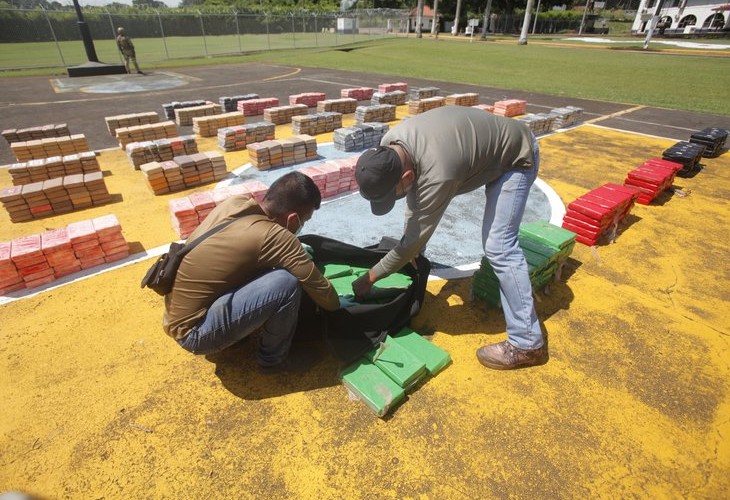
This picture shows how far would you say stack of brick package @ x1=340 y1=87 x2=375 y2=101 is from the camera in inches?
674

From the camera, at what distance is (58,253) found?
5492 millimetres

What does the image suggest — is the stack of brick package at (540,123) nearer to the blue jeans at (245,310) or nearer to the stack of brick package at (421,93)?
the stack of brick package at (421,93)

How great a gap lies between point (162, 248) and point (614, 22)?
4551 inches

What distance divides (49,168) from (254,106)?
317 inches

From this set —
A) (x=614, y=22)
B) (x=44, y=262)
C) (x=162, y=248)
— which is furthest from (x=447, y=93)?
(x=614, y=22)

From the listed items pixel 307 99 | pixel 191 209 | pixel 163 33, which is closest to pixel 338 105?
pixel 307 99

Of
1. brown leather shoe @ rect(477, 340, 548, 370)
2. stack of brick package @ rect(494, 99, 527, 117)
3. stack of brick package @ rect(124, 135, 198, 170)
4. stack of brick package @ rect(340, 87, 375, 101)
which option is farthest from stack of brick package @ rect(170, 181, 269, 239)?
stack of brick package @ rect(340, 87, 375, 101)

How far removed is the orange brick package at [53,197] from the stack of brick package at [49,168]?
1295mm

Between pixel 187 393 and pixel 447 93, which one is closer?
pixel 187 393

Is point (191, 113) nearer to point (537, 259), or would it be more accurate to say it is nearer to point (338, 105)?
point (338, 105)

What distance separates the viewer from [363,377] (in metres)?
3.87

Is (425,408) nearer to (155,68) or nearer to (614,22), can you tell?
(155,68)

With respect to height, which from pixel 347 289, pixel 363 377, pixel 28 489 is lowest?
pixel 28 489

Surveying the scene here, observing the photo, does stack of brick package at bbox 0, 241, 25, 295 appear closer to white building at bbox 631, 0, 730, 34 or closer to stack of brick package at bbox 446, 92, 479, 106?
stack of brick package at bbox 446, 92, 479, 106
